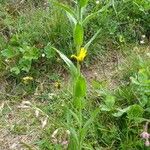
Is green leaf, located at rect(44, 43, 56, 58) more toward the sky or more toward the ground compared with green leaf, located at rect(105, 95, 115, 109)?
more toward the sky

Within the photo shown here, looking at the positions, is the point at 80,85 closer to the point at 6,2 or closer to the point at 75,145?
the point at 75,145

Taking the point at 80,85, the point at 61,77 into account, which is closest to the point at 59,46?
the point at 61,77

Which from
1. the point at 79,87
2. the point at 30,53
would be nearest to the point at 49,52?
the point at 30,53

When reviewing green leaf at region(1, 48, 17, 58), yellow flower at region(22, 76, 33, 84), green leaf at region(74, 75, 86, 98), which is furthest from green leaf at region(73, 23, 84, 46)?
green leaf at region(1, 48, 17, 58)

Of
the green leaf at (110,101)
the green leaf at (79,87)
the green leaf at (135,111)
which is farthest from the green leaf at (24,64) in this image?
the green leaf at (79,87)

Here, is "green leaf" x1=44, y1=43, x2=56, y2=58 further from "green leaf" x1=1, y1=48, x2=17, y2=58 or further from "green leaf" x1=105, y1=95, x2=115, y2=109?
"green leaf" x1=105, y1=95, x2=115, y2=109

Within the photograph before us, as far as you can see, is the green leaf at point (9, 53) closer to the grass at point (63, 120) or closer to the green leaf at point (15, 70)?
the green leaf at point (15, 70)

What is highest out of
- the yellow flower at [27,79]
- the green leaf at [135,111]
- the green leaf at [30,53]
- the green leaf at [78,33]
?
the green leaf at [78,33]

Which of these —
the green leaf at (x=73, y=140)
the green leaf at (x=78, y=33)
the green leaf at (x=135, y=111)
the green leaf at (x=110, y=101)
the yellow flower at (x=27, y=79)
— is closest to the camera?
the green leaf at (x=78, y=33)

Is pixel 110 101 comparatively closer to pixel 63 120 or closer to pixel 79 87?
pixel 63 120
